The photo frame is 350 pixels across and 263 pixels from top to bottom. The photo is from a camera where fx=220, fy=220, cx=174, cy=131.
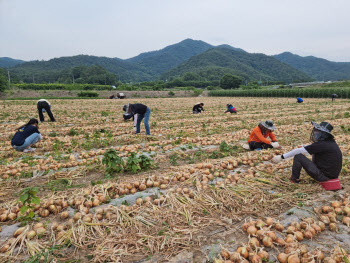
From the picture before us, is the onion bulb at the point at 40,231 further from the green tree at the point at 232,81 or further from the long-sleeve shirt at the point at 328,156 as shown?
the green tree at the point at 232,81

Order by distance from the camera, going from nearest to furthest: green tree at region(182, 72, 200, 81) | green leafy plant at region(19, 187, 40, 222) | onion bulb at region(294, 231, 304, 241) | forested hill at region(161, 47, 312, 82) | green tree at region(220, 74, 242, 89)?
onion bulb at region(294, 231, 304, 241), green leafy plant at region(19, 187, 40, 222), green tree at region(220, 74, 242, 89), green tree at region(182, 72, 200, 81), forested hill at region(161, 47, 312, 82)

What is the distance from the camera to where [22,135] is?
7.07 m

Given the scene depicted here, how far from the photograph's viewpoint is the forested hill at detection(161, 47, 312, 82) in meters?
146

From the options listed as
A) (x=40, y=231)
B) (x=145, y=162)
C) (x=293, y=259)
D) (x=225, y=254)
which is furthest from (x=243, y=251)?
(x=145, y=162)

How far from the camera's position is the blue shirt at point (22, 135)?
22.9 feet

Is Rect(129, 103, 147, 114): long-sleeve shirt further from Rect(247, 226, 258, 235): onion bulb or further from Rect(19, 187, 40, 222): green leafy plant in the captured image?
Rect(247, 226, 258, 235): onion bulb

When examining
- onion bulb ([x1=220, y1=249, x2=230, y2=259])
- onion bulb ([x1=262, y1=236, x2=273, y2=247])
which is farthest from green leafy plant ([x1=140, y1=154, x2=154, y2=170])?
onion bulb ([x1=262, y1=236, x2=273, y2=247])

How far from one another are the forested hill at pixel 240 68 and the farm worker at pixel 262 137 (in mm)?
133307

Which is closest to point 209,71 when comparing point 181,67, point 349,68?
point 181,67

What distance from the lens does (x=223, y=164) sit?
530cm

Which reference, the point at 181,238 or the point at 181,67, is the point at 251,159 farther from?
the point at 181,67

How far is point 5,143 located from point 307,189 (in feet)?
31.5

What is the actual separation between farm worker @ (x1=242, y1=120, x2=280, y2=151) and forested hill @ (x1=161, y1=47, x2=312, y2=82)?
133 m

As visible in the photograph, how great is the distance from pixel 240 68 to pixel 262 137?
175 metres
